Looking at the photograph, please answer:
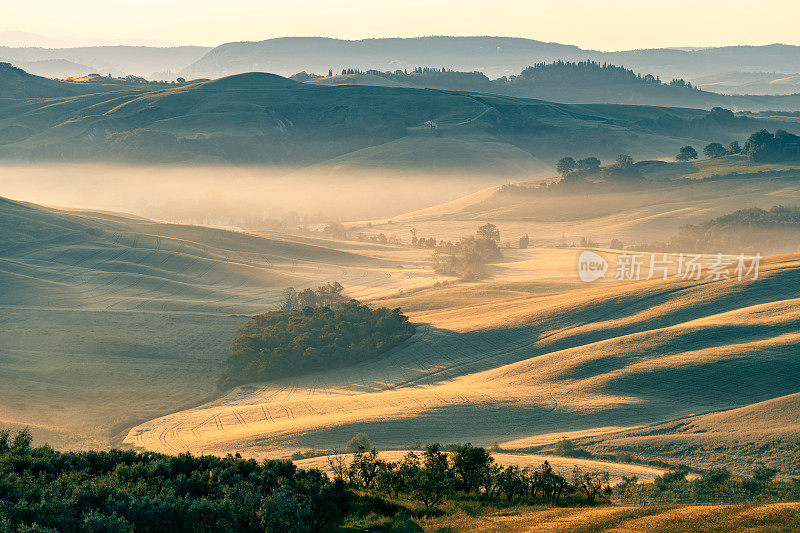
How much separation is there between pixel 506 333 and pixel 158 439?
107ft

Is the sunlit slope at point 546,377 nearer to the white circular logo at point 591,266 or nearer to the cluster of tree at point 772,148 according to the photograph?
the white circular logo at point 591,266

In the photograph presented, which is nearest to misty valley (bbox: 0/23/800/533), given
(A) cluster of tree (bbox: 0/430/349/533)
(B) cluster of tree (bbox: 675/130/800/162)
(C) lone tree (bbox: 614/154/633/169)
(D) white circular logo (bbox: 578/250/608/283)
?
(A) cluster of tree (bbox: 0/430/349/533)

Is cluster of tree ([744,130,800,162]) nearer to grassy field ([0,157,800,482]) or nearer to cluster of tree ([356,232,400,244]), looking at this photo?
cluster of tree ([356,232,400,244])

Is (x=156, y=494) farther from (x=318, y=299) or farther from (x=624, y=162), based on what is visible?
(x=624, y=162)

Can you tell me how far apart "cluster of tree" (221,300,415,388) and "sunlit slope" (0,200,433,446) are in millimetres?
3251

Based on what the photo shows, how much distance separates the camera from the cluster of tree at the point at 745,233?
135 m

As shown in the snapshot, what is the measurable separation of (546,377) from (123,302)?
53050 millimetres

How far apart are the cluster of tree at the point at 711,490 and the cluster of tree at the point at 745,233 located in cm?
10388

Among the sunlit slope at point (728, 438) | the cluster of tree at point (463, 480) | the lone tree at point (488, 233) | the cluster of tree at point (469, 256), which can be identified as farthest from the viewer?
the lone tree at point (488, 233)

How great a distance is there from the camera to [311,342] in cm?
7481

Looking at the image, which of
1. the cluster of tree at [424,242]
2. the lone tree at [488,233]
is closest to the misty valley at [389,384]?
the lone tree at [488,233]

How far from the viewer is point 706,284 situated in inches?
2894

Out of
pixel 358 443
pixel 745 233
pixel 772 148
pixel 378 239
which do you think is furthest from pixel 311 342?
pixel 772 148

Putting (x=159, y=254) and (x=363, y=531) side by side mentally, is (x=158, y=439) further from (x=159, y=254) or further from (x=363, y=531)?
(x=159, y=254)
